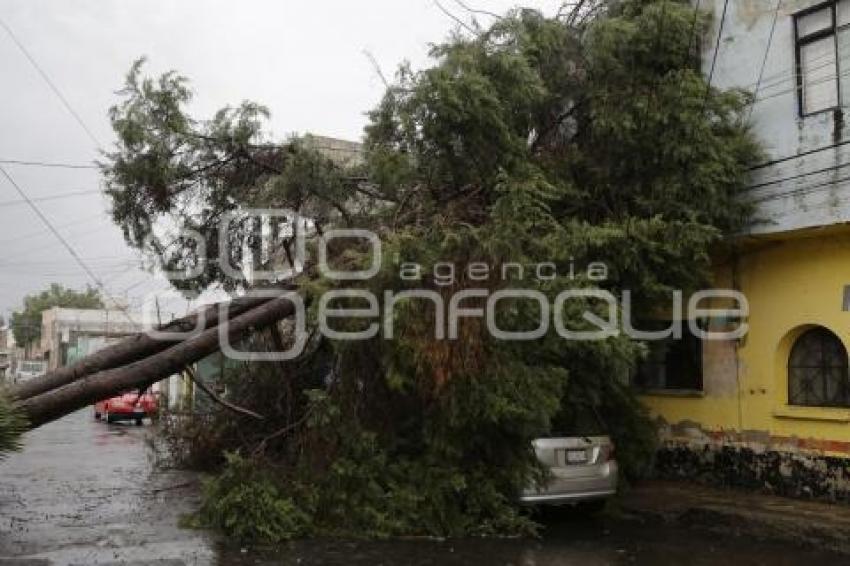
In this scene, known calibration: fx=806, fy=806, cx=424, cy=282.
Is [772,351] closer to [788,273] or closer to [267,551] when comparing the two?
[788,273]

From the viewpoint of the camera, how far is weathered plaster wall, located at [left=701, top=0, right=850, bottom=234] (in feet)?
33.5

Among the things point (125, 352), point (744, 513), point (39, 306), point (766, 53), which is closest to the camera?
point (744, 513)

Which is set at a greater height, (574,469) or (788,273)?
(788,273)

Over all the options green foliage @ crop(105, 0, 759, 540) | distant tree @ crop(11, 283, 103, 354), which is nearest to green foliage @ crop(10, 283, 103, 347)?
distant tree @ crop(11, 283, 103, 354)

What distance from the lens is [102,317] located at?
75.3 meters

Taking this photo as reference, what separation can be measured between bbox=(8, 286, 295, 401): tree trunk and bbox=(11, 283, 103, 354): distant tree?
251ft

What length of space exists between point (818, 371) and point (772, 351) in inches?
25.1

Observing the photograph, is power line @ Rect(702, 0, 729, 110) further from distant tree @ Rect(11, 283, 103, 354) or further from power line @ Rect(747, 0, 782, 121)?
distant tree @ Rect(11, 283, 103, 354)

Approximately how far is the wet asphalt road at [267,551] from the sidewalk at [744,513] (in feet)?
1.45

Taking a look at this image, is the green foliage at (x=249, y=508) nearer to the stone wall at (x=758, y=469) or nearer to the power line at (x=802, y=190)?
the stone wall at (x=758, y=469)

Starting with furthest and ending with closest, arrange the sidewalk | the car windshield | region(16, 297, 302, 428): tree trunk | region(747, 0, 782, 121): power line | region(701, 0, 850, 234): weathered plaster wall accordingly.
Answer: region(747, 0, 782, 121): power line
region(701, 0, 850, 234): weathered plaster wall
the car windshield
region(16, 297, 302, 428): tree trunk
the sidewalk

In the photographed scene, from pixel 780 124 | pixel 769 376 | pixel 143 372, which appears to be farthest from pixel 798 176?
pixel 143 372

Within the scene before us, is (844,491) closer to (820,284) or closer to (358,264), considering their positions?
(820,284)

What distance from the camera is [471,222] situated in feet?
34.9
